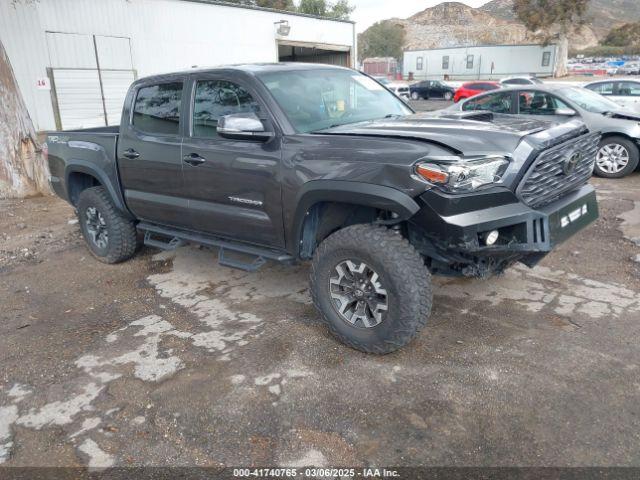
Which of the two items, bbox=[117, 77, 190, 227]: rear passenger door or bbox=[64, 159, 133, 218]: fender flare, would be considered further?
bbox=[64, 159, 133, 218]: fender flare

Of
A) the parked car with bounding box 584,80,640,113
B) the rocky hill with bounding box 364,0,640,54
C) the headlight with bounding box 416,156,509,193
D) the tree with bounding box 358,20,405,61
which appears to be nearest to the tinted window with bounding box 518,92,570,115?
the parked car with bounding box 584,80,640,113

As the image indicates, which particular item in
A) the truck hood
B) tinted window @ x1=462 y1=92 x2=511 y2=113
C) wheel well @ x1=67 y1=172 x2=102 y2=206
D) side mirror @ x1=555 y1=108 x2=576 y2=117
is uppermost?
the truck hood

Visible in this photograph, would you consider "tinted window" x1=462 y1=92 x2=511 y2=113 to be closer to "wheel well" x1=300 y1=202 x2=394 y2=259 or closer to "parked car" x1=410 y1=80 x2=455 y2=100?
"wheel well" x1=300 y1=202 x2=394 y2=259

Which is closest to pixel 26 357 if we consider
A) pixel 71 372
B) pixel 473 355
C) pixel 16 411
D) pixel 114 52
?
pixel 71 372

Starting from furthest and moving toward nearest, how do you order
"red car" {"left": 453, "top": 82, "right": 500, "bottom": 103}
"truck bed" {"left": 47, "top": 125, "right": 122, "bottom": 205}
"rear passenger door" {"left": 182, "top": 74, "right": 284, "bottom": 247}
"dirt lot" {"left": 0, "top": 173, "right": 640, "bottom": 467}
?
"red car" {"left": 453, "top": 82, "right": 500, "bottom": 103}
"truck bed" {"left": 47, "top": 125, "right": 122, "bottom": 205}
"rear passenger door" {"left": 182, "top": 74, "right": 284, "bottom": 247}
"dirt lot" {"left": 0, "top": 173, "right": 640, "bottom": 467}

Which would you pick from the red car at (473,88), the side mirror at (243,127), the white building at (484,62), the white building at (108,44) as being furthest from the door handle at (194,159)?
the white building at (484,62)

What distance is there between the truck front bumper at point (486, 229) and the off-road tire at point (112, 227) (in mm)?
3236

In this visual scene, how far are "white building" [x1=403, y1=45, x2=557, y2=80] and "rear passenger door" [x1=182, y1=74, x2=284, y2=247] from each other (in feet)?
170

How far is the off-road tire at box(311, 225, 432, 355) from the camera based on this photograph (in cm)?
325

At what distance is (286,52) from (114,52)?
13.8 m

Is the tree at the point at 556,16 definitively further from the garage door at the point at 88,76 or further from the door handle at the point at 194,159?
the door handle at the point at 194,159

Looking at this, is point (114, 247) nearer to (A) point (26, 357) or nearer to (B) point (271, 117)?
(A) point (26, 357)

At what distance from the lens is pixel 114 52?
57.8 feet

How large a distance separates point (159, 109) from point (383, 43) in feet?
335
